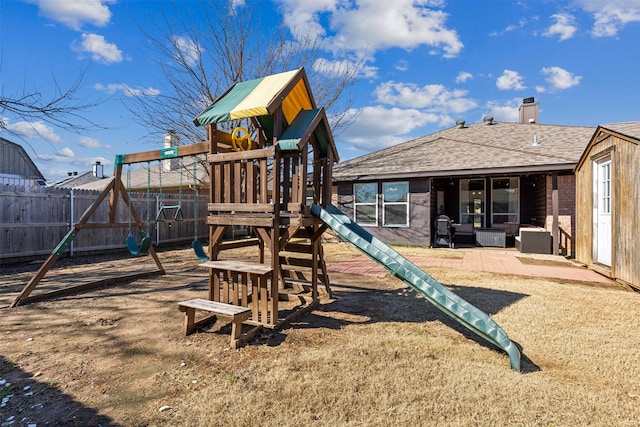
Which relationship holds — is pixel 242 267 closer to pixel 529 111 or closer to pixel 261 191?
pixel 261 191

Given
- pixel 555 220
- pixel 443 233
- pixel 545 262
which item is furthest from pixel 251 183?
pixel 555 220

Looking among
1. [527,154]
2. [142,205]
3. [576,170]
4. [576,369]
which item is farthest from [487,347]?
[142,205]

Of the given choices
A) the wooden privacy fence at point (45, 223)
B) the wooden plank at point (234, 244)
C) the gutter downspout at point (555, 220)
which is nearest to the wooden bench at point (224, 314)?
the wooden plank at point (234, 244)

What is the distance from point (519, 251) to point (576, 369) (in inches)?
334

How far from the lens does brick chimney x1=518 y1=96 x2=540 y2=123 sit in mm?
16656

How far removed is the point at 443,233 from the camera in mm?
11070

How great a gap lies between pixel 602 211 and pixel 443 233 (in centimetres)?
459

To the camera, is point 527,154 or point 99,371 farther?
point 527,154

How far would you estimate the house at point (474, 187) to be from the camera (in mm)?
9867

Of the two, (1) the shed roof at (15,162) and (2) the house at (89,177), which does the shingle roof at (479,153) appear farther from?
(2) the house at (89,177)

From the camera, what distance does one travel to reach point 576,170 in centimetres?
852

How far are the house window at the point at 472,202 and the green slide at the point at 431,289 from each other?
10155 mm

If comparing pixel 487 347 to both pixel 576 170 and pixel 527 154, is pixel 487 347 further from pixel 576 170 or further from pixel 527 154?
pixel 527 154

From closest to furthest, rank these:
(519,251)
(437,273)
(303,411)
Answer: (303,411) → (437,273) → (519,251)
